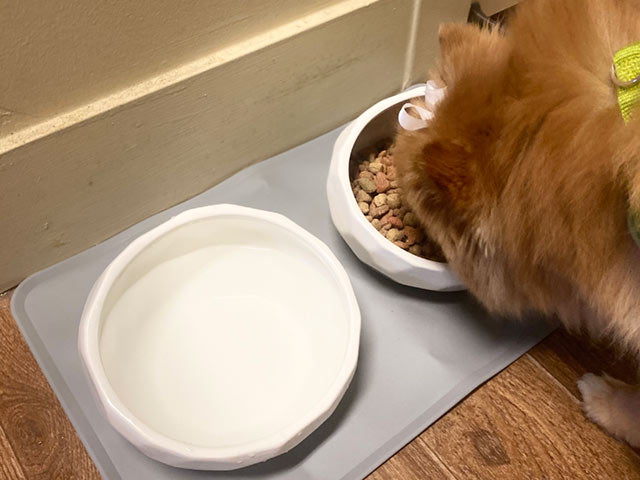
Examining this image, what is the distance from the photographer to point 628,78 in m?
0.58

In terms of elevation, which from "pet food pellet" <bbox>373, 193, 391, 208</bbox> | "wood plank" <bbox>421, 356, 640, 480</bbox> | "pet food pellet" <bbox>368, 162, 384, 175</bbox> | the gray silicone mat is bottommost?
"wood plank" <bbox>421, 356, 640, 480</bbox>

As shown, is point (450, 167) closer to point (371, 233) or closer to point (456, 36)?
point (456, 36)

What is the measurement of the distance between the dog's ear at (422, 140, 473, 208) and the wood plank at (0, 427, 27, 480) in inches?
29.5

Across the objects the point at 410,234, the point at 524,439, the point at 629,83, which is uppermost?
the point at 629,83

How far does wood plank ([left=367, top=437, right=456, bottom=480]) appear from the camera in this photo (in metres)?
0.93

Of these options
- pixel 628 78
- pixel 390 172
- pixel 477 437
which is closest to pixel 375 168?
pixel 390 172

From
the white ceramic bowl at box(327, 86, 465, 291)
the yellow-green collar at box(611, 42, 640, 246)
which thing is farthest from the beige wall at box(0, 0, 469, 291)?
the yellow-green collar at box(611, 42, 640, 246)

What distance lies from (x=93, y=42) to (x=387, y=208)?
565 millimetres

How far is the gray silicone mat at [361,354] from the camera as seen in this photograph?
93 centimetres

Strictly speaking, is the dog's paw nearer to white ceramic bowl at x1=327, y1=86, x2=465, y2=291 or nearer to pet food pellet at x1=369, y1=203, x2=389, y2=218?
white ceramic bowl at x1=327, y1=86, x2=465, y2=291

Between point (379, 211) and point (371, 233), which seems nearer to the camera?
point (371, 233)

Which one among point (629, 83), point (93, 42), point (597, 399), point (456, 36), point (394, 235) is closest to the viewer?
point (629, 83)

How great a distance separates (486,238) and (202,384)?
1.72 ft

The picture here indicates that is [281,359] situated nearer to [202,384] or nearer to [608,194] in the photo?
[202,384]
